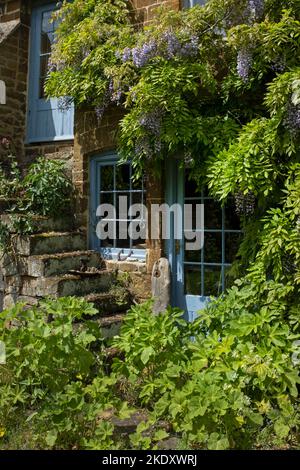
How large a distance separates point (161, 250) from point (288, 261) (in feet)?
6.20

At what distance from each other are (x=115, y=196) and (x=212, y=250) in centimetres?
162

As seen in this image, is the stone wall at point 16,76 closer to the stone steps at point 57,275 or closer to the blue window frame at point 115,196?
the blue window frame at point 115,196

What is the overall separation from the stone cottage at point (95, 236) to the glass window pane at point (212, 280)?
12mm

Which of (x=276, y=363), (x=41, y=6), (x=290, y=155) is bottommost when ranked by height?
(x=276, y=363)

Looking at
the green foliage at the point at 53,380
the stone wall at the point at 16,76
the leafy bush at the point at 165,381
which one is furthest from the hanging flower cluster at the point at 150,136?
the stone wall at the point at 16,76

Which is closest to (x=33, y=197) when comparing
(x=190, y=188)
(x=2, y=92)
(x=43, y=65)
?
(x=190, y=188)

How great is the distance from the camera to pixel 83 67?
18.7ft

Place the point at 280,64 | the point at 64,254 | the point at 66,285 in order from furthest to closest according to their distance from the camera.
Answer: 1. the point at 64,254
2. the point at 66,285
3. the point at 280,64

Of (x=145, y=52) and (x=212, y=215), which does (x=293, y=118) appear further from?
(x=145, y=52)

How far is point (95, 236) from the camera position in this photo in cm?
634

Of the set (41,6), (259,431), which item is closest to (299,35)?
(259,431)

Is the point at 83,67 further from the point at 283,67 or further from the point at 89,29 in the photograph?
the point at 283,67

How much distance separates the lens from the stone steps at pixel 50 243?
5.48 m

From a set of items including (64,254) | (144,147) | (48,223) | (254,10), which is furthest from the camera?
(48,223)
